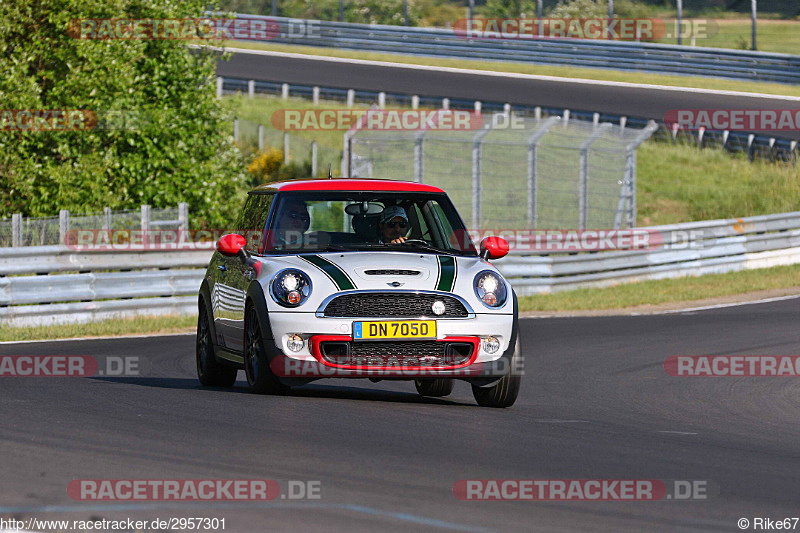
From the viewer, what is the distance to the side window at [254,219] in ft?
33.8

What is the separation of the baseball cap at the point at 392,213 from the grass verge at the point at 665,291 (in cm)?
1099

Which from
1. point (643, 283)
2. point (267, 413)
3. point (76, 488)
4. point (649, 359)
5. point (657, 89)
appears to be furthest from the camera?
point (657, 89)

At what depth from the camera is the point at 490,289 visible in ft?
30.6

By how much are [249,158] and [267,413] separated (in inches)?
1054

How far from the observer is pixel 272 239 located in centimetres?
1006

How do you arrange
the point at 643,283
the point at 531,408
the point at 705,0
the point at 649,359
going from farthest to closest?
the point at 705,0, the point at 643,283, the point at 649,359, the point at 531,408

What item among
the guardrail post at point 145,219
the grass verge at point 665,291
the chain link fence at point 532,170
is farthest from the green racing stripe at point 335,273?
the chain link fence at point 532,170

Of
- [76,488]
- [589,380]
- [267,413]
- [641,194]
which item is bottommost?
[641,194]

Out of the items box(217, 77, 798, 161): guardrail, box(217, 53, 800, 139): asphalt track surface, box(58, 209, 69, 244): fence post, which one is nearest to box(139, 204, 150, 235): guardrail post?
box(58, 209, 69, 244): fence post

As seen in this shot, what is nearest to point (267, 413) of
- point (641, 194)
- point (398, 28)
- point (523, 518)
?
point (523, 518)

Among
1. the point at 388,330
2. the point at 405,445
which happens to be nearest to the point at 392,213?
the point at 388,330

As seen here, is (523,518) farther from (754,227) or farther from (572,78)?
(572,78)

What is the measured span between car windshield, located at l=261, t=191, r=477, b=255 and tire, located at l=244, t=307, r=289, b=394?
63 centimetres

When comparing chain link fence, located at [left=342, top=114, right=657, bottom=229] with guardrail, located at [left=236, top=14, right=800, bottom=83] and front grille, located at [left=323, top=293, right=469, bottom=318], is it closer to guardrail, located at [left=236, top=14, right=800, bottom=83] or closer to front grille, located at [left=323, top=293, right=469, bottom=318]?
front grille, located at [left=323, top=293, right=469, bottom=318]
